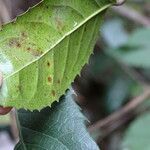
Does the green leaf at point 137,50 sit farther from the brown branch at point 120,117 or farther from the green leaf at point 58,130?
the green leaf at point 58,130

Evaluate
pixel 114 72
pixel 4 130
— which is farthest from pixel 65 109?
pixel 114 72

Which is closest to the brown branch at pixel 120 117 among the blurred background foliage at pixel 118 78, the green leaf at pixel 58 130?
the blurred background foliage at pixel 118 78

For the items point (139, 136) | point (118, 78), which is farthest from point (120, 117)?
point (139, 136)

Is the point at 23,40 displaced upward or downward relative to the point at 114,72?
upward

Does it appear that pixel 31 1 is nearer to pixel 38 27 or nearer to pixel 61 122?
pixel 38 27

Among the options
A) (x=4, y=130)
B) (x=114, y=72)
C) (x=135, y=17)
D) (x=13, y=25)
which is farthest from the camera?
(x=114, y=72)

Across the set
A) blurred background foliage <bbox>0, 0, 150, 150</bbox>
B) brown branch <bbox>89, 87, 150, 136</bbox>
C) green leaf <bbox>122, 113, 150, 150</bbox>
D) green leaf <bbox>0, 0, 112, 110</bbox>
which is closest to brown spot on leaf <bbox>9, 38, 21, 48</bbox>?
green leaf <bbox>0, 0, 112, 110</bbox>

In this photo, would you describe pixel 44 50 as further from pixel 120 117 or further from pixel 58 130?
pixel 120 117
